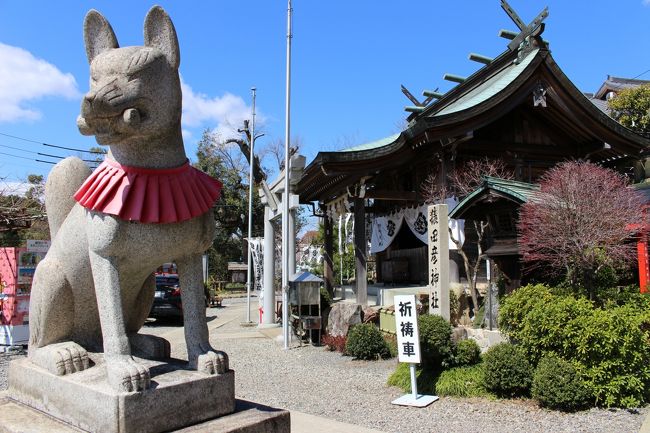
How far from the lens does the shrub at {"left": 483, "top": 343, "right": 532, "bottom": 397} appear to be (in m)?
6.38

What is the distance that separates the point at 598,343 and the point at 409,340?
2.32 m

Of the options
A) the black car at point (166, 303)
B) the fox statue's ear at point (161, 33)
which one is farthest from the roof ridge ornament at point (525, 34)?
the black car at point (166, 303)

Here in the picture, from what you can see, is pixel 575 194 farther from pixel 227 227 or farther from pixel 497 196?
pixel 227 227

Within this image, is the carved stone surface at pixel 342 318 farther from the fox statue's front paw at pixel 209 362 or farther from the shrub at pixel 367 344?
the fox statue's front paw at pixel 209 362

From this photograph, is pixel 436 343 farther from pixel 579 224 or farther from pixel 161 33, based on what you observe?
pixel 161 33

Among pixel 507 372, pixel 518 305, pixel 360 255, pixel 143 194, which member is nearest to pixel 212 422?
pixel 143 194

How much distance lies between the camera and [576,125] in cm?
1284

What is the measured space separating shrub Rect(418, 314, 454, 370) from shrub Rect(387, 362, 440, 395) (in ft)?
0.53

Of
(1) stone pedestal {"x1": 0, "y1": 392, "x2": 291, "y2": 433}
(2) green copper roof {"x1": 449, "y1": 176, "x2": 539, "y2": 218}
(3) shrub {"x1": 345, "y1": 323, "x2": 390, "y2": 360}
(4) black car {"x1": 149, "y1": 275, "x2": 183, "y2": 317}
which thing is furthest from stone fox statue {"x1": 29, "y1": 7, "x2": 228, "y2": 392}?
(4) black car {"x1": 149, "y1": 275, "x2": 183, "y2": 317}

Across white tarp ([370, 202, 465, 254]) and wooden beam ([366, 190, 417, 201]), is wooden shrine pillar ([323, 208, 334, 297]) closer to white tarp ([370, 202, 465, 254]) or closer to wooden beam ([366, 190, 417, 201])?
white tarp ([370, 202, 465, 254])

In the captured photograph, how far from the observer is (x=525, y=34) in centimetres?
1324

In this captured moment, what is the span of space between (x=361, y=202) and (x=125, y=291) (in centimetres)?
946

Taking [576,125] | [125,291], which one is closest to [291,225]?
[576,125]

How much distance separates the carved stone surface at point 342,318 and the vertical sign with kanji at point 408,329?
4128mm
